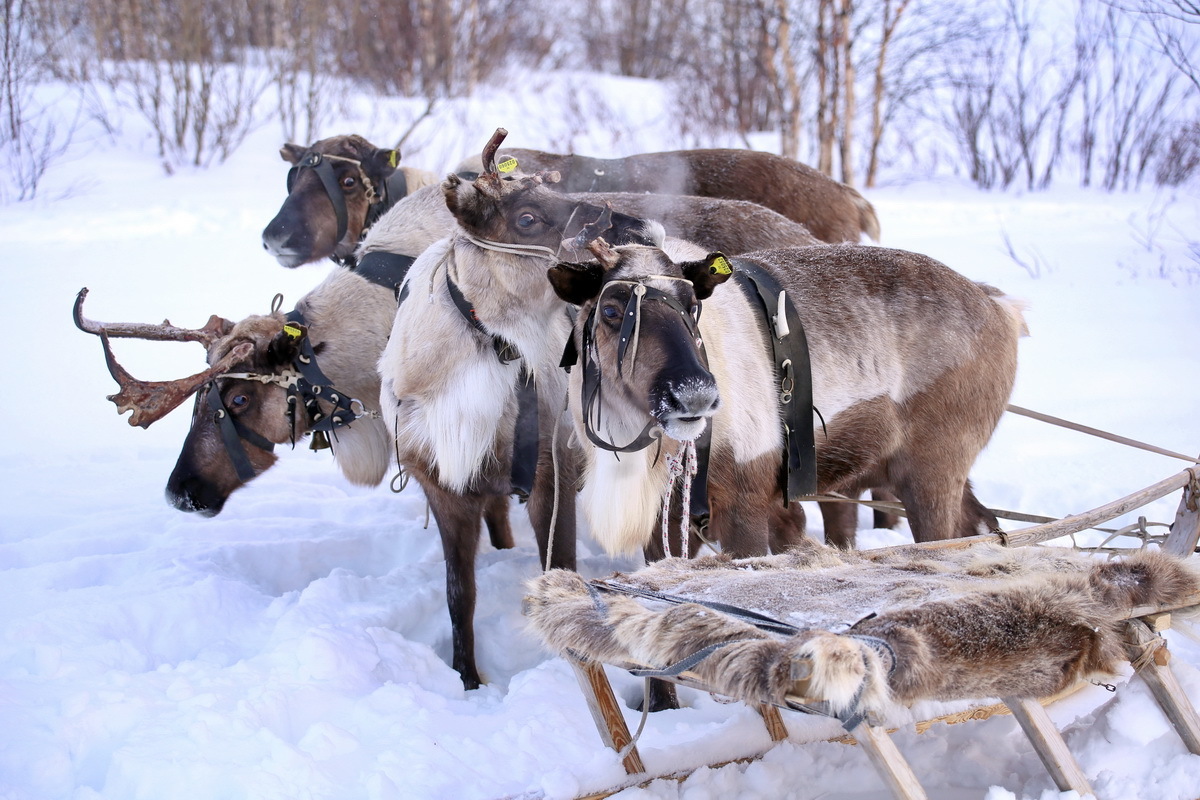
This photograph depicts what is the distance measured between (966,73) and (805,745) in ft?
44.5

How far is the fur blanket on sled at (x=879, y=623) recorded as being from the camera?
6.27 feet

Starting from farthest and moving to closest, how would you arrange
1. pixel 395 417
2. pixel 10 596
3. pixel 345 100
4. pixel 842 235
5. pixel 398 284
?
pixel 345 100
pixel 842 235
pixel 398 284
pixel 10 596
pixel 395 417

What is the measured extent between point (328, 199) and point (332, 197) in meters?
0.03

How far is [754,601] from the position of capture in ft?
7.66

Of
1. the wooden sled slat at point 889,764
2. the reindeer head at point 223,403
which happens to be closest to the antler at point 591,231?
the reindeer head at point 223,403

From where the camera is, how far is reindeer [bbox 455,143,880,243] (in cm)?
552

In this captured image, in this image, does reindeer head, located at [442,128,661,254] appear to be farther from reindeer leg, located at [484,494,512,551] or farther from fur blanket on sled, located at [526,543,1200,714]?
reindeer leg, located at [484,494,512,551]

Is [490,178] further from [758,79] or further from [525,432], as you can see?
[758,79]

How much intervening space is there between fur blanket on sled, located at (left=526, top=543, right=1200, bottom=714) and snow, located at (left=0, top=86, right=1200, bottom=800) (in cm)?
36

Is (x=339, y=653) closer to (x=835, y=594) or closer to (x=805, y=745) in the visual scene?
(x=805, y=745)

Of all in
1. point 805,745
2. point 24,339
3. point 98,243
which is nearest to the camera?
point 805,745

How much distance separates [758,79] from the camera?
15086 millimetres

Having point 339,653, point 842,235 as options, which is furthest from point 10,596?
point 842,235

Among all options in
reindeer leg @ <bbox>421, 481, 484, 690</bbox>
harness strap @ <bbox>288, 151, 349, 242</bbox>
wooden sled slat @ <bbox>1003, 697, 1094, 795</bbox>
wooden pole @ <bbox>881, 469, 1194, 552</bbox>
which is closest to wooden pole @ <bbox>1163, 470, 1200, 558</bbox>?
wooden pole @ <bbox>881, 469, 1194, 552</bbox>
